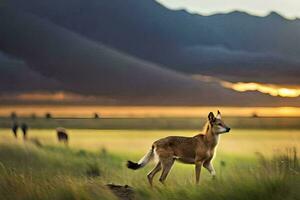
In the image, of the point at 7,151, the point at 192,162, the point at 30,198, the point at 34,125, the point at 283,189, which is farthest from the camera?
the point at 34,125

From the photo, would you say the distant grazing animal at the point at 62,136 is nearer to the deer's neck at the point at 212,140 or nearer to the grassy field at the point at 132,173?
the grassy field at the point at 132,173

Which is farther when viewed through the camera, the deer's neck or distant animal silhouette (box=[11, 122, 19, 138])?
distant animal silhouette (box=[11, 122, 19, 138])

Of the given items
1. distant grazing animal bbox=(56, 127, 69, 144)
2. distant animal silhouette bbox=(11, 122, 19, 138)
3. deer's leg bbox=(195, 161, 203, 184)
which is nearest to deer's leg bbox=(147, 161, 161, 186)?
deer's leg bbox=(195, 161, 203, 184)

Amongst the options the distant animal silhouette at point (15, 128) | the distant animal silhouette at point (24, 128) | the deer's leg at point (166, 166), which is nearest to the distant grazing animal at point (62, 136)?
the distant animal silhouette at point (24, 128)

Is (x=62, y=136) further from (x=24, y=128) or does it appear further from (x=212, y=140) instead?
(x=212, y=140)

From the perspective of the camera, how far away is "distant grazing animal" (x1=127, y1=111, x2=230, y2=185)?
9633 millimetres

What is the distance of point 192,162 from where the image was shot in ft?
32.3

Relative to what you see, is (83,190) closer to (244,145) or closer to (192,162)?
(192,162)

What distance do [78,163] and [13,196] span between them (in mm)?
4138

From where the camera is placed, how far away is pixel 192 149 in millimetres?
9828

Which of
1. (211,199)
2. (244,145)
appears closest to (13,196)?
(211,199)

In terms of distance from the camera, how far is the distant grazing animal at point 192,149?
31.6 ft

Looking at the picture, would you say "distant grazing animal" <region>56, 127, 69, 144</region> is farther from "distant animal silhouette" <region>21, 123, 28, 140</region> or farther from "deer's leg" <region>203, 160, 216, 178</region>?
"deer's leg" <region>203, 160, 216, 178</region>

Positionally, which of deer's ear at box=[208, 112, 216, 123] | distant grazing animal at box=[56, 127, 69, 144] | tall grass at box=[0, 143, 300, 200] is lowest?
tall grass at box=[0, 143, 300, 200]
